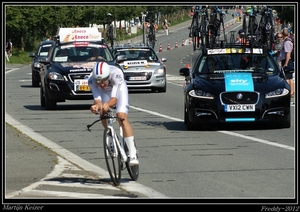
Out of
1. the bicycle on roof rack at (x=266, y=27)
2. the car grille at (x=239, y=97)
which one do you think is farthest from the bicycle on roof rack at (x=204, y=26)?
the car grille at (x=239, y=97)

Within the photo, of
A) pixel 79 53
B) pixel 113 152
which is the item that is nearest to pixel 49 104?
pixel 79 53

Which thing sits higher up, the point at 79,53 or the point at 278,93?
the point at 79,53

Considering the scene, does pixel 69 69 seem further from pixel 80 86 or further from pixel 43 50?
pixel 43 50

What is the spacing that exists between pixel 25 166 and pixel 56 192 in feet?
7.77

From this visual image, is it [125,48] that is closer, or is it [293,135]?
[293,135]

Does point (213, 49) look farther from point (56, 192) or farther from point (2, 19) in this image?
point (56, 192)

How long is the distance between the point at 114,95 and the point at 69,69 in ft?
38.1

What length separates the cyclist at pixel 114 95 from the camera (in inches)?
415

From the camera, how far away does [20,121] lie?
1936 cm

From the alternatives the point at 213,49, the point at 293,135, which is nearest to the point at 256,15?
the point at 213,49

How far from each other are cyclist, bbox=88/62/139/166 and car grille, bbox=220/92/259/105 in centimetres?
581

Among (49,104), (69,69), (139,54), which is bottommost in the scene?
(49,104)

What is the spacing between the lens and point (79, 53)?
926 inches

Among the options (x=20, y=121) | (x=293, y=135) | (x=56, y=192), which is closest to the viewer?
(x=56, y=192)
